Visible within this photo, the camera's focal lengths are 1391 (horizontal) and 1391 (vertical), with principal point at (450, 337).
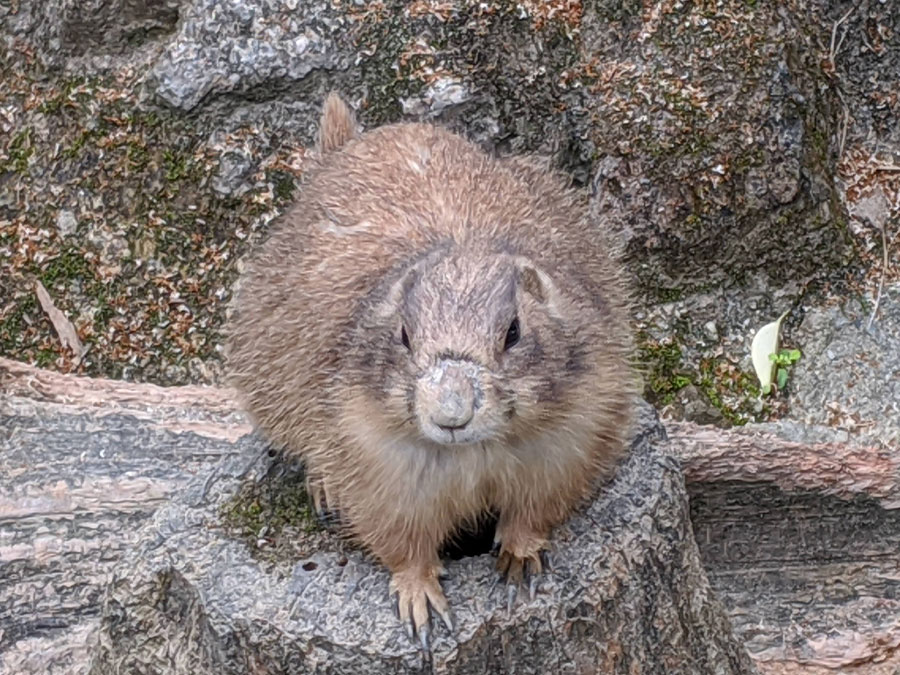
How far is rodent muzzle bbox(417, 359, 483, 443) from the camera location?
3057 mm

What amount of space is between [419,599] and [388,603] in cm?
11

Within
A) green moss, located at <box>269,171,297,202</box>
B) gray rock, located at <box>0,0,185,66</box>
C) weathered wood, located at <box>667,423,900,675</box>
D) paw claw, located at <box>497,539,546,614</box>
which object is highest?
gray rock, located at <box>0,0,185,66</box>

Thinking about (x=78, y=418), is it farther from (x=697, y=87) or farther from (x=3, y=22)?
(x=697, y=87)

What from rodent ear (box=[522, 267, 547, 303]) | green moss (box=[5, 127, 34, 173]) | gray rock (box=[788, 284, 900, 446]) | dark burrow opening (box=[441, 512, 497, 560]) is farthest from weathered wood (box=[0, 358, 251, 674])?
gray rock (box=[788, 284, 900, 446])

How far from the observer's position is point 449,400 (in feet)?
10.0

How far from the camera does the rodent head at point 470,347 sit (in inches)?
123

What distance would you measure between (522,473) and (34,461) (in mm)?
2711

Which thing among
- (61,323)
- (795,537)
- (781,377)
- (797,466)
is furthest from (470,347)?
(61,323)

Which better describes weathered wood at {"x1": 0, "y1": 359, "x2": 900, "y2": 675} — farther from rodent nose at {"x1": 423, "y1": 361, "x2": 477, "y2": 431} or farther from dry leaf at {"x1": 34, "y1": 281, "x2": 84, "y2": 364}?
rodent nose at {"x1": 423, "y1": 361, "x2": 477, "y2": 431}

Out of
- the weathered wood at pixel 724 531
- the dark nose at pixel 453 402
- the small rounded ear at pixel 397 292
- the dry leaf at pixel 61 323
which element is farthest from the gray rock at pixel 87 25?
the dark nose at pixel 453 402

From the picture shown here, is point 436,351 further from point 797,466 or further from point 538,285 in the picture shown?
point 797,466

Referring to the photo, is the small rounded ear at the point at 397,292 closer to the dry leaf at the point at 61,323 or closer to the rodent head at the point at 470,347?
the rodent head at the point at 470,347

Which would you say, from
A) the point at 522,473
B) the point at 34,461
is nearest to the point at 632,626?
the point at 522,473

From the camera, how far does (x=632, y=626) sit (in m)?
3.85
